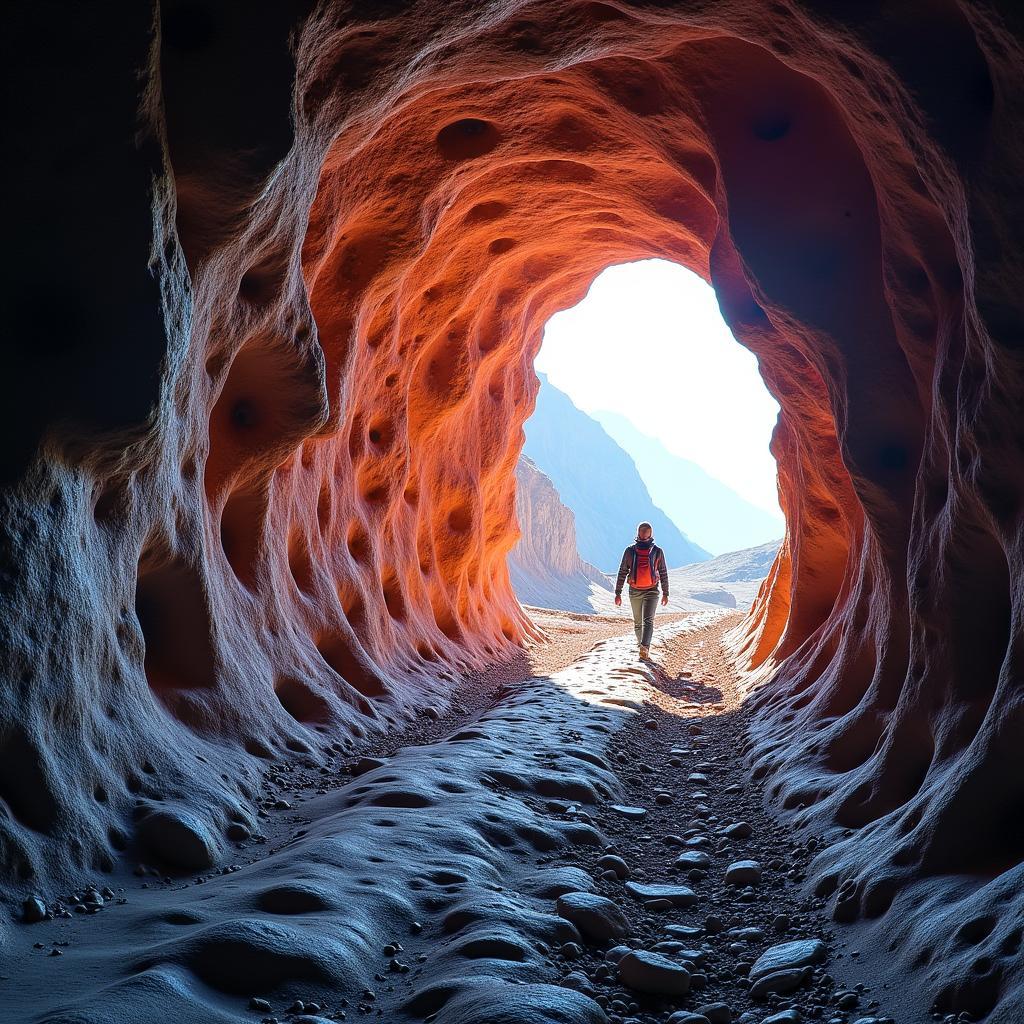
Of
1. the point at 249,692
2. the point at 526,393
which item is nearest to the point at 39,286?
the point at 249,692

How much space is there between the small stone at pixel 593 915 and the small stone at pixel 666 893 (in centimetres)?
39

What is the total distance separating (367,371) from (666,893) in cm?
794

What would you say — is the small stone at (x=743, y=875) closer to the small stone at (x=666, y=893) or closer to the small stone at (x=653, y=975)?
the small stone at (x=666, y=893)

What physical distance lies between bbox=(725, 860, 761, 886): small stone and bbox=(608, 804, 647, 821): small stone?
3.49 feet

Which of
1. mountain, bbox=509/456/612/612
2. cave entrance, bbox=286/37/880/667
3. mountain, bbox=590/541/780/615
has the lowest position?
mountain, bbox=590/541/780/615

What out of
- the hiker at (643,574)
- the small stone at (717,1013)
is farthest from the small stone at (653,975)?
the hiker at (643,574)

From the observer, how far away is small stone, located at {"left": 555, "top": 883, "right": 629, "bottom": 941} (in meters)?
Result: 3.54

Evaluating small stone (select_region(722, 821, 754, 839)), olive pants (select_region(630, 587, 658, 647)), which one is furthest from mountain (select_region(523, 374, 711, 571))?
small stone (select_region(722, 821, 754, 839))

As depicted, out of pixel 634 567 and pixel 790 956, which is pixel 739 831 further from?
pixel 634 567

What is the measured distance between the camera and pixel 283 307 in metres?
6.50

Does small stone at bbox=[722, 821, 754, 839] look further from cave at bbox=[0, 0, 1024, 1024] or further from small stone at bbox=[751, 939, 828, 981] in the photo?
small stone at bbox=[751, 939, 828, 981]

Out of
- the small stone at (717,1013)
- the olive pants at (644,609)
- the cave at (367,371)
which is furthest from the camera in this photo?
the olive pants at (644,609)

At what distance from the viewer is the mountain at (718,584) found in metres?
63.8

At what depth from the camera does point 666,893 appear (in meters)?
4.13
